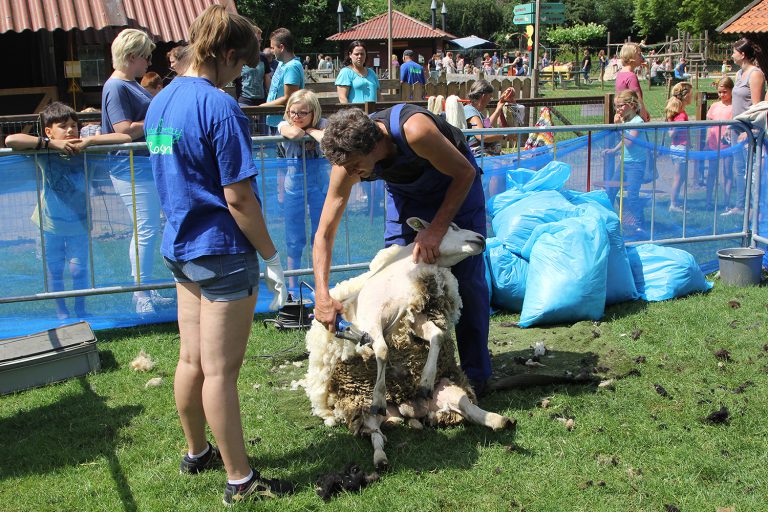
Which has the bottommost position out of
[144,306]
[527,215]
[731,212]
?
[144,306]

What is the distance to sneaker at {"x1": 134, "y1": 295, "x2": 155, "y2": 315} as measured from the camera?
607cm

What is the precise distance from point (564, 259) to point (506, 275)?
0.48 meters

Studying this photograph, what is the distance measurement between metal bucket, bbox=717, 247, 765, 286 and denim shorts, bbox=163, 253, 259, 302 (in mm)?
4795

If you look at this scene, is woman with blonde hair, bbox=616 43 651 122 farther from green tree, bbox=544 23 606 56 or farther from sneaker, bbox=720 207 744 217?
green tree, bbox=544 23 606 56

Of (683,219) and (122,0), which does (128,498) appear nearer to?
(683,219)

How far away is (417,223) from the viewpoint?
4070 millimetres

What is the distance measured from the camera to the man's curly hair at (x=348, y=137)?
3594mm

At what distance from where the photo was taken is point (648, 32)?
229ft

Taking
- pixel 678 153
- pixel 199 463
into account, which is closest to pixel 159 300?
pixel 199 463

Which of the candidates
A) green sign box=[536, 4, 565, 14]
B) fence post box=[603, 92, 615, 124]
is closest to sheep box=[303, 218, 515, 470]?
fence post box=[603, 92, 615, 124]

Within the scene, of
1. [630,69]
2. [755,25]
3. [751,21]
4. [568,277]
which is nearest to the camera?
[568,277]

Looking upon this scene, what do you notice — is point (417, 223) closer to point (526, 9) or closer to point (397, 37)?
point (526, 9)

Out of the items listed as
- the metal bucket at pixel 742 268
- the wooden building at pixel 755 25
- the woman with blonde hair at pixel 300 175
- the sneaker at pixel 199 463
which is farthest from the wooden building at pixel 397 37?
the sneaker at pixel 199 463

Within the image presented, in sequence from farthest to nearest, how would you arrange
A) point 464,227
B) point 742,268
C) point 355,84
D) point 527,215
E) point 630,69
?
point 355,84, point 630,69, point 742,268, point 527,215, point 464,227
